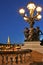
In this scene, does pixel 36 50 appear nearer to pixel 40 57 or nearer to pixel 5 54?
pixel 40 57

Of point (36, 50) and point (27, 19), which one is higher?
point (27, 19)

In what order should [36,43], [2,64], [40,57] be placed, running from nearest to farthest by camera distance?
1. [2,64]
2. [40,57]
3. [36,43]

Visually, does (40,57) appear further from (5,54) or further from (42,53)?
(5,54)

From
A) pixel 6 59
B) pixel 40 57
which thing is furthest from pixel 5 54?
pixel 40 57

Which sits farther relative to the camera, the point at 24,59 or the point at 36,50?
the point at 36,50

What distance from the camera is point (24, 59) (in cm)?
946

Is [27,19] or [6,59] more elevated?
[27,19]

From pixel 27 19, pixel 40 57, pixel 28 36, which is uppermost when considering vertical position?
pixel 27 19

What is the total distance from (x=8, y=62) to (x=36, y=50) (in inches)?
400

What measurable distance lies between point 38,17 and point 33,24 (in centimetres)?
66

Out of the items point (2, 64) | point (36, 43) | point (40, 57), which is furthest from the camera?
point (36, 43)

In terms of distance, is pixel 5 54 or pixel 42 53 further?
pixel 42 53

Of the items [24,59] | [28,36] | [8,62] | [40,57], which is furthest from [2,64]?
[28,36]

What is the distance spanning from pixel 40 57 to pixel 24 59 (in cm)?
899
